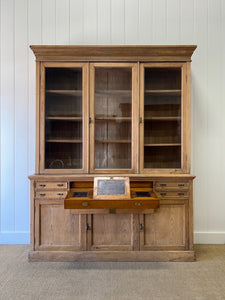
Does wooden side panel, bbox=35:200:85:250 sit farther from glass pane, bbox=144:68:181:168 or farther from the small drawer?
glass pane, bbox=144:68:181:168

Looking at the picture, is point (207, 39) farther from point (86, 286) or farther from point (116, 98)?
point (86, 286)

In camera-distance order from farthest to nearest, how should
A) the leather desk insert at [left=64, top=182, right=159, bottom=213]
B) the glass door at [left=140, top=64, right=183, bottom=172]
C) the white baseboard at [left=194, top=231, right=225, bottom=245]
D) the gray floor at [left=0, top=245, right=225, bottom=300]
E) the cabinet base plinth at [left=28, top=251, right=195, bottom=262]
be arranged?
the white baseboard at [left=194, top=231, right=225, bottom=245] → the glass door at [left=140, top=64, right=183, bottom=172] → the cabinet base plinth at [left=28, top=251, right=195, bottom=262] → the leather desk insert at [left=64, top=182, right=159, bottom=213] → the gray floor at [left=0, top=245, right=225, bottom=300]

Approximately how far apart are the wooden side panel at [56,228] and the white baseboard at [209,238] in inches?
59.6

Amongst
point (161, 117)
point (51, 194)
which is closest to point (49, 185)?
point (51, 194)

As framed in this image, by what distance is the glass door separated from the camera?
2.48 meters

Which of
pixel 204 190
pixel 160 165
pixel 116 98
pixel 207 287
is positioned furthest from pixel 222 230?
pixel 116 98

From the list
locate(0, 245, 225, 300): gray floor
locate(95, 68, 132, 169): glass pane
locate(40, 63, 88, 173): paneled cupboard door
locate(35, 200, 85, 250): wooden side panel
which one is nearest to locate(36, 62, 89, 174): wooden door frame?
locate(40, 63, 88, 173): paneled cupboard door

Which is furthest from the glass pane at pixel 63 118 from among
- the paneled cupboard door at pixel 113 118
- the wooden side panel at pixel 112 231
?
the wooden side panel at pixel 112 231

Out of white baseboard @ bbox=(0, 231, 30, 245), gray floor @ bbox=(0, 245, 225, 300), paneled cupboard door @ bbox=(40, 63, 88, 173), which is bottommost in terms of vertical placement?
gray floor @ bbox=(0, 245, 225, 300)

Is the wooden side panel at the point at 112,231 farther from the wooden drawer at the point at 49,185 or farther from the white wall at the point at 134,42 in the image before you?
the white wall at the point at 134,42

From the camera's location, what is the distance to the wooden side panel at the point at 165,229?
93.9 inches

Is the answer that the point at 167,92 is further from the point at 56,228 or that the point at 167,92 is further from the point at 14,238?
the point at 14,238

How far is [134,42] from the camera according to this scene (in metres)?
2.89

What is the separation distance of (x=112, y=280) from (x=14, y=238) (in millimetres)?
1521
